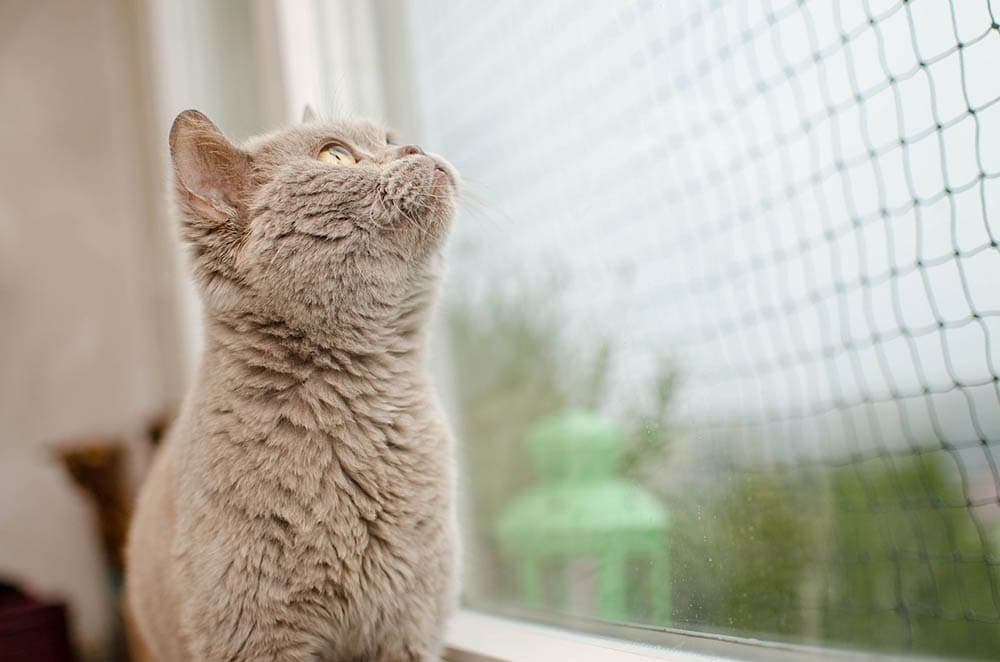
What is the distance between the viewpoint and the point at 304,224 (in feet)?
3.06

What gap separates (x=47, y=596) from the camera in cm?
179

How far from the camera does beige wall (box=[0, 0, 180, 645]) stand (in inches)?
76.1

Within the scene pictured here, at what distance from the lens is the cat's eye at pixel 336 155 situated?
3.30 feet

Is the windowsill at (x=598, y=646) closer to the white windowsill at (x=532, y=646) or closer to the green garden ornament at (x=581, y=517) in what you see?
the white windowsill at (x=532, y=646)

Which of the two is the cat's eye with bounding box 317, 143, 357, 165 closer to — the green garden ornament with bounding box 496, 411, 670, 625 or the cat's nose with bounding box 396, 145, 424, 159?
the cat's nose with bounding box 396, 145, 424, 159

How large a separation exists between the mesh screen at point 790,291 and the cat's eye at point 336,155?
20 centimetres

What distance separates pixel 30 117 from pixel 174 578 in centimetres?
152

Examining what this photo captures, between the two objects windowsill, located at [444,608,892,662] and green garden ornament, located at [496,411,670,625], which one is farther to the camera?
green garden ornament, located at [496,411,670,625]

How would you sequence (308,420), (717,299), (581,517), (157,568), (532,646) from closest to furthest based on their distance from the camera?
(308,420) < (157,568) < (532,646) < (717,299) < (581,517)

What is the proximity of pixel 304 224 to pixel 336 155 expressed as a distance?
5.1 inches

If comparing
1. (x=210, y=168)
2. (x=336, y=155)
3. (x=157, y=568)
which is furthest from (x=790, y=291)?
(x=157, y=568)

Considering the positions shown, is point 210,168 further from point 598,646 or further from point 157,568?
point 598,646

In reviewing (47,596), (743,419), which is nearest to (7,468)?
(47,596)

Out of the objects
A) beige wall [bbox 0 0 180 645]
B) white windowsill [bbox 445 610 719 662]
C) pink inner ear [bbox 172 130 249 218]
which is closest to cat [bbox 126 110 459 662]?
pink inner ear [bbox 172 130 249 218]
